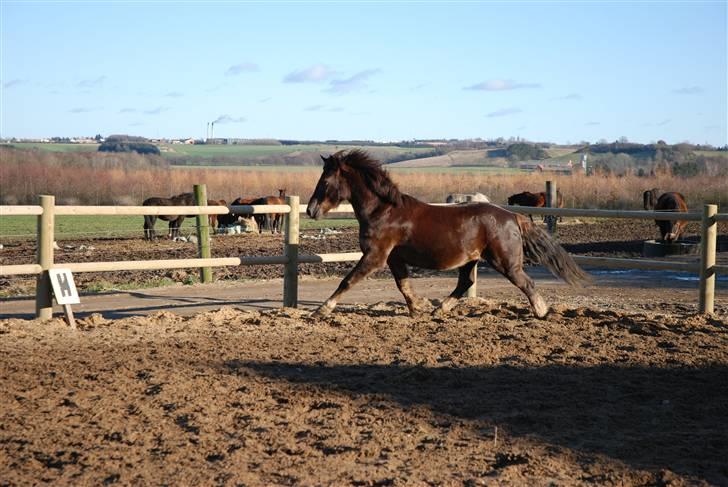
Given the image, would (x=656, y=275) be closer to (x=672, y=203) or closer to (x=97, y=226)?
(x=672, y=203)

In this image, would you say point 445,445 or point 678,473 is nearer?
point 678,473

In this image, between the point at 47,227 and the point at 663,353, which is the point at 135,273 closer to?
the point at 47,227

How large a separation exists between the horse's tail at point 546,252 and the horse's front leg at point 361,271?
1605 millimetres

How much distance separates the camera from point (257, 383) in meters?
6.64

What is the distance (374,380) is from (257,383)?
88 centimetres

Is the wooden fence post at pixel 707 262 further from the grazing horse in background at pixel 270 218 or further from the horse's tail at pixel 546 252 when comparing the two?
the grazing horse in background at pixel 270 218

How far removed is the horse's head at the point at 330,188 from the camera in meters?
9.90

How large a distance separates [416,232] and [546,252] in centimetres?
151

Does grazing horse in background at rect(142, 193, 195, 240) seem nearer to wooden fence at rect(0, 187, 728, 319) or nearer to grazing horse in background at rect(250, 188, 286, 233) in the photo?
grazing horse in background at rect(250, 188, 286, 233)

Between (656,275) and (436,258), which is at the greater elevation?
(436,258)

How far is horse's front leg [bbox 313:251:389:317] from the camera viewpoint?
9.65 meters

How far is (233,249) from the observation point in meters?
20.5

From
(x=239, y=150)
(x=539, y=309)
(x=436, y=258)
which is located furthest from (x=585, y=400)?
(x=239, y=150)

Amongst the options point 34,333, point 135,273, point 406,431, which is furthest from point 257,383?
point 135,273
